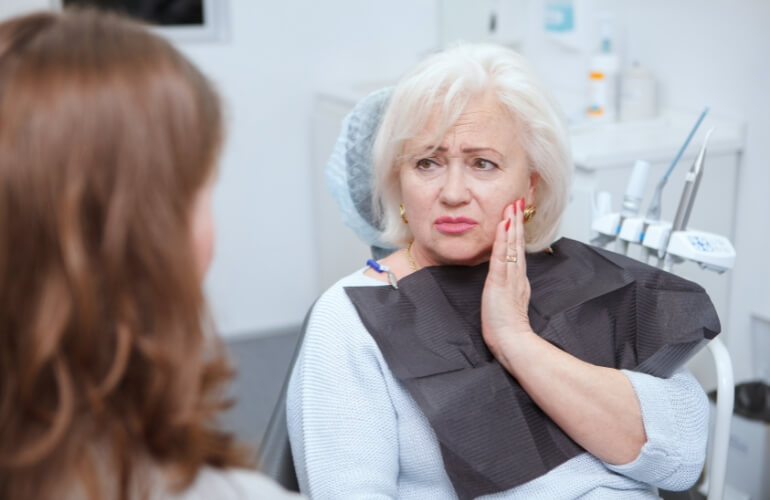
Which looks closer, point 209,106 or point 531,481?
point 209,106

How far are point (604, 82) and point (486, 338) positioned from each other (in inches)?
52.9

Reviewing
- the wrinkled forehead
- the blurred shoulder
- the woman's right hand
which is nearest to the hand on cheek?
the woman's right hand

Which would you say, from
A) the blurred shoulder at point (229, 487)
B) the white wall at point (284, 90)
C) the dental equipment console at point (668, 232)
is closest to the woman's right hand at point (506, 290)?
the dental equipment console at point (668, 232)

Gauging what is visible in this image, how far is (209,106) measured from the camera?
729 millimetres

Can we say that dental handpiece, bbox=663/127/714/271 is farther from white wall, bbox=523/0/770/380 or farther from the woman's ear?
white wall, bbox=523/0/770/380

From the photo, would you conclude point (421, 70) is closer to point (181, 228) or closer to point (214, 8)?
point (181, 228)

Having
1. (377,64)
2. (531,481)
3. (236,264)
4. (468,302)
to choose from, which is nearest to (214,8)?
(377,64)

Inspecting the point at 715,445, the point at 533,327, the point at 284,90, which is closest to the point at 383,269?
the point at 533,327

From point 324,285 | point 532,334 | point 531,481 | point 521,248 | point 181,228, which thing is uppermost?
point 181,228

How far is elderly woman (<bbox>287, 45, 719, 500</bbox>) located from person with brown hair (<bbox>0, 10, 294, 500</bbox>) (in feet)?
1.95

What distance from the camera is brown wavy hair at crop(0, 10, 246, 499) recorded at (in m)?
0.64

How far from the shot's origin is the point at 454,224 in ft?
4.66

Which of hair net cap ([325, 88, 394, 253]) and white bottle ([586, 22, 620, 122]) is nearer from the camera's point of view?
hair net cap ([325, 88, 394, 253])

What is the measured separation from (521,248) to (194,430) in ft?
2.66
